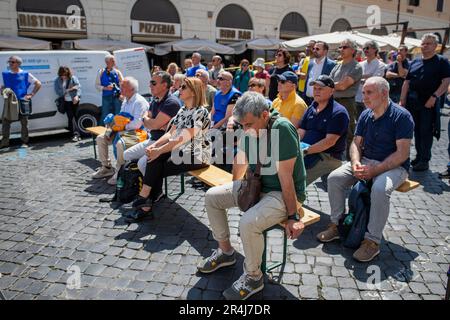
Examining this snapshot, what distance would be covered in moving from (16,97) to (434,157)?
27.6 ft

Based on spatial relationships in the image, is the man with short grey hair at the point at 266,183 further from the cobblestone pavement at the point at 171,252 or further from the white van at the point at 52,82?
the white van at the point at 52,82

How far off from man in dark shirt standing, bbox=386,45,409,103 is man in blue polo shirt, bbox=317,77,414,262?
17.5 ft

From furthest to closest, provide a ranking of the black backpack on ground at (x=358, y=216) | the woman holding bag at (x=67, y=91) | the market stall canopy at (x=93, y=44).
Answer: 1. the market stall canopy at (x=93, y=44)
2. the woman holding bag at (x=67, y=91)
3. the black backpack on ground at (x=358, y=216)

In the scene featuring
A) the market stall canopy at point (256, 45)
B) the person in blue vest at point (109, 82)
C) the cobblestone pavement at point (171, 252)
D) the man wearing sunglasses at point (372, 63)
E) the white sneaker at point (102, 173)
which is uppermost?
the market stall canopy at point (256, 45)

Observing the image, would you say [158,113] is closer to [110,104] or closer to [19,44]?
[110,104]

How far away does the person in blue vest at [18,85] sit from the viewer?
24.6 feet

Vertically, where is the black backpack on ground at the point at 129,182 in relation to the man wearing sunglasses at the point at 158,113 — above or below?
below

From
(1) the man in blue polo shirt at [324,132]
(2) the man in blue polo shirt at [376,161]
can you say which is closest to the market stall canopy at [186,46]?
(1) the man in blue polo shirt at [324,132]

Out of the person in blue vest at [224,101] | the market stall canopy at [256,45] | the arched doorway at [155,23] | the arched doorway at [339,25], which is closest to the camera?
the person in blue vest at [224,101]

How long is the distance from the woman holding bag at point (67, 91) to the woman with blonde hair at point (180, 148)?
4943 millimetres

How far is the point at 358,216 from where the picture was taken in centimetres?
336

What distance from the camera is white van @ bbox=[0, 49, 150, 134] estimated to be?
805 centimetres

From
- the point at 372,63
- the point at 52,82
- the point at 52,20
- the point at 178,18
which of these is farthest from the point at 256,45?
the point at 372,63

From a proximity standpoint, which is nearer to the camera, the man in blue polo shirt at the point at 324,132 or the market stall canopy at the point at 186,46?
the man in blue polo shirt at the point at 324,132
